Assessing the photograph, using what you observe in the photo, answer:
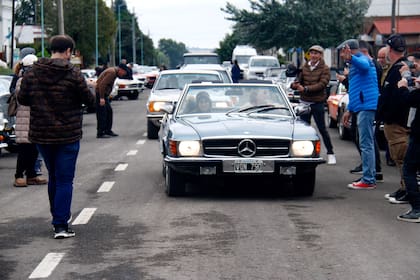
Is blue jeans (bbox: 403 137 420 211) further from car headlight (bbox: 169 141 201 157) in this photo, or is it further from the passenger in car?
the passenger in car

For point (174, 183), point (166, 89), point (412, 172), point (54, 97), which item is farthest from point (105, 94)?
point (54, 97)

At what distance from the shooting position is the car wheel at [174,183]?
11.0 m

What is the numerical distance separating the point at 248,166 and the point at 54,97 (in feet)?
9.02

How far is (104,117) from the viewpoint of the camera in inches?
834

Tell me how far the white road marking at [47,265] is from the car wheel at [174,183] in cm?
330

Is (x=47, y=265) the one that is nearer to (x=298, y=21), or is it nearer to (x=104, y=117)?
(x=104, y=117)

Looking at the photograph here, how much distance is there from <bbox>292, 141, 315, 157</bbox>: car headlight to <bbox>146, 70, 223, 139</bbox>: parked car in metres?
8.83

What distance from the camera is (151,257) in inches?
302

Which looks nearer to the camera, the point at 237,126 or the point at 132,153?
the point at 237,126

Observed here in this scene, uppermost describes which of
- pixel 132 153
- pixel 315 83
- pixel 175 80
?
pixel 315 83

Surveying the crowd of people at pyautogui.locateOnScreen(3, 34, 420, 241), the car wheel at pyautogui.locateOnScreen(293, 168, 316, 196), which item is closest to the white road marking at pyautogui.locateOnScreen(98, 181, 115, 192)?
the crowd of people at pyautogui.locateOnScreen(3, 34, 420, 241)

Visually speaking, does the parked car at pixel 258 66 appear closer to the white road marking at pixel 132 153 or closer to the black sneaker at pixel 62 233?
the white road marking at pixel 132 153

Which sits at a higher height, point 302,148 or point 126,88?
point 302,148

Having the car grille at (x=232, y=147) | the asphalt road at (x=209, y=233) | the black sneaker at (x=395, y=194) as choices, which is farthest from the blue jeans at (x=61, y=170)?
the black sneaker at (x=395, y=194)
